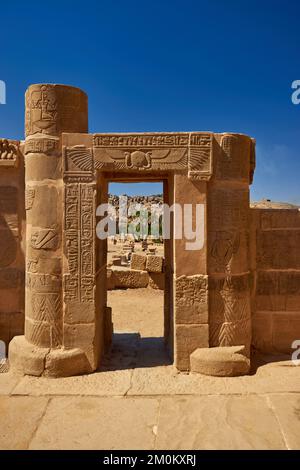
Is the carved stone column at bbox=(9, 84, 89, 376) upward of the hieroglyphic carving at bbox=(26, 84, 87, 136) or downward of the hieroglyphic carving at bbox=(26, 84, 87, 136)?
downward

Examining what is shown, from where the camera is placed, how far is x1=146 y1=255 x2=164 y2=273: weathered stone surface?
10578 mm

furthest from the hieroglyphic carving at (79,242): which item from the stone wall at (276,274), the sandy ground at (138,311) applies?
the sandy ground at (138,311)

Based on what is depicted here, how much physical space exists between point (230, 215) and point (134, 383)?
2385 millimetres

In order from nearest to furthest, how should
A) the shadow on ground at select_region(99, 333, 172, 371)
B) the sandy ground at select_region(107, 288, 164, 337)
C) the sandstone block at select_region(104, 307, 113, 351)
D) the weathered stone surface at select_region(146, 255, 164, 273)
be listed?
the shadow on ground at select_region(99, 333, 172, 371) → the sandstone block at select_region(104, 307, 113, 351) → the sandy ground at select_region(107, 288, 164, 337) → the weathered stone surface at select_region(146, 255, 164, 273)

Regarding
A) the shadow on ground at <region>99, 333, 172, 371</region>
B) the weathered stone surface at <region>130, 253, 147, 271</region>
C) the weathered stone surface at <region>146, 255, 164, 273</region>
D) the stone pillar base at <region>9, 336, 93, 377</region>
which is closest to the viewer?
the stone pillar base at <region>9, 336, 93, 377</region>

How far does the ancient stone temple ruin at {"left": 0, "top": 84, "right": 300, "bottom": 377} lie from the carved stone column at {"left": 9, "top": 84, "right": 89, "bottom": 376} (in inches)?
0.5

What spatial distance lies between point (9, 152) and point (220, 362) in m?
3.92

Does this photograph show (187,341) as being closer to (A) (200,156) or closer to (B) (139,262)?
(A) (200,156)

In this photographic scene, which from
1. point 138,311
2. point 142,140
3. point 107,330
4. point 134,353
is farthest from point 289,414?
point 138,311

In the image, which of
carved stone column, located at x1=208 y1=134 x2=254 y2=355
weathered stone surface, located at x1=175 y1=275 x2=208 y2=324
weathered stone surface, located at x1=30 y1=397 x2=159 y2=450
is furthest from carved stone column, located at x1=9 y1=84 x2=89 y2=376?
carved stone column, located at x1=208 y1=134 x2=254 y2=355

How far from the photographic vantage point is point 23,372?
453cm

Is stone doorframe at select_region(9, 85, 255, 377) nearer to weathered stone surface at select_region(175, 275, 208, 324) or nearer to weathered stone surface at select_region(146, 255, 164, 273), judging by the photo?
weathered stone surface at select_region(175, 275, 208, 324)

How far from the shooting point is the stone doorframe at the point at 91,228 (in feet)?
14.6

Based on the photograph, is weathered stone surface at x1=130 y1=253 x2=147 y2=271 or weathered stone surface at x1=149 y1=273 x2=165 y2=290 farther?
weathered stone surface at x1=130 y1=253 x2=147 y2=271
